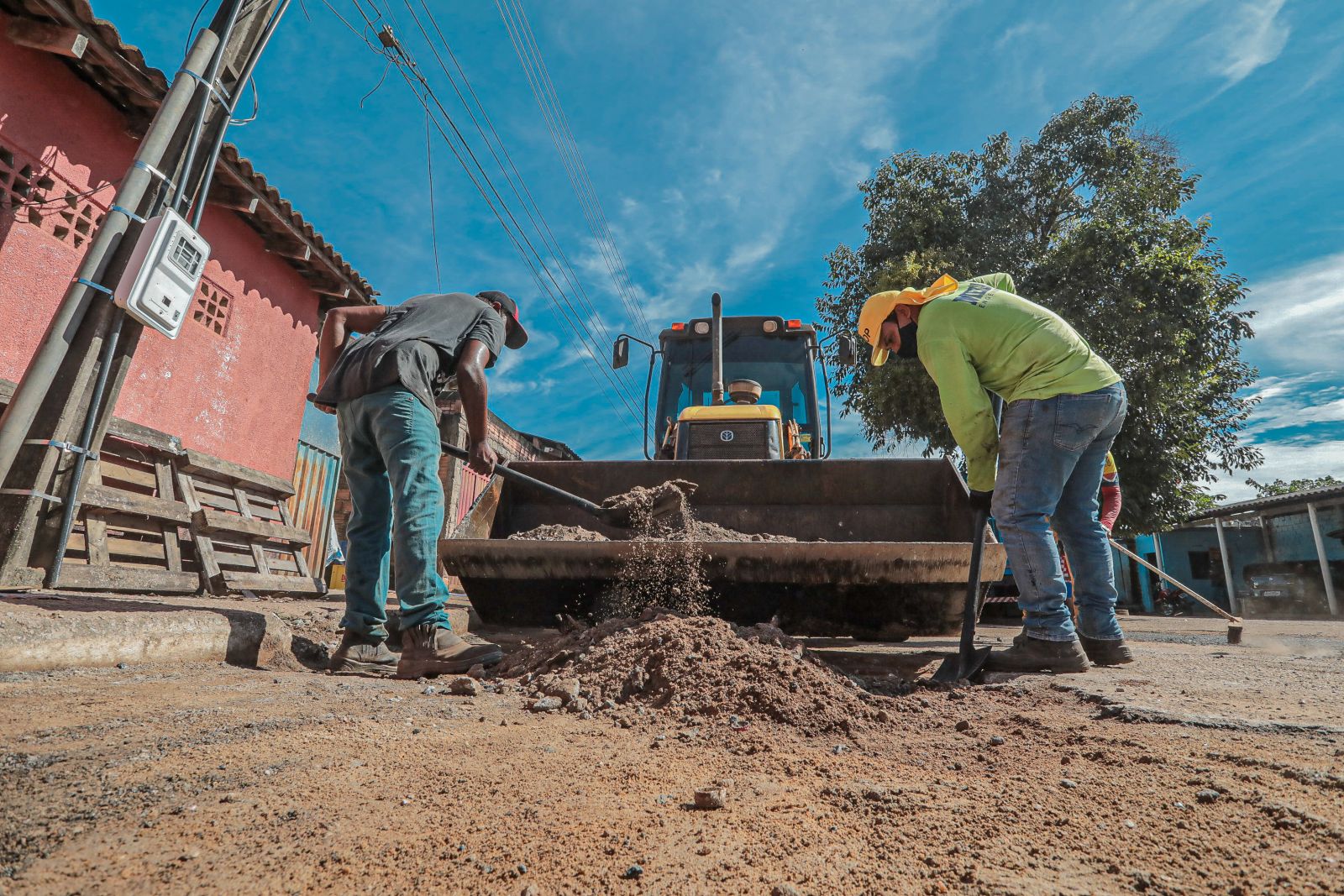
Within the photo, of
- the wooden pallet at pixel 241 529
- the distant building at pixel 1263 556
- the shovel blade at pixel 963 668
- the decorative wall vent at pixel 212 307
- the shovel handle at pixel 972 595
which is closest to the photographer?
the shovel blade at pixel 963 668

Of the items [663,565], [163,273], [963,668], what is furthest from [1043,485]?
[163,273]

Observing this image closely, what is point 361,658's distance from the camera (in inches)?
105

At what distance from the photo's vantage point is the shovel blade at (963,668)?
263cm

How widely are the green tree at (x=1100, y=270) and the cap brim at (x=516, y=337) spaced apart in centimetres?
877

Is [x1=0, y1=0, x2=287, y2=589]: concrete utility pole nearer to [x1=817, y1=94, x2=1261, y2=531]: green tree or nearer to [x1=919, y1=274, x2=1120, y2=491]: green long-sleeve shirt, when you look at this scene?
[x1=919, y1=274, x2=1120, y2=491]: green long-sleeve shirt

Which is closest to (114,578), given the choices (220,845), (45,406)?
(45,406)

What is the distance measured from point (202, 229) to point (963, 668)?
7091 millimetres

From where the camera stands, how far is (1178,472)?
11.3 meters

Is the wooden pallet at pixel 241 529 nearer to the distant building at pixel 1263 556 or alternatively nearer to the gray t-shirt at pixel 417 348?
the gray t-shirt at pixel 417 348

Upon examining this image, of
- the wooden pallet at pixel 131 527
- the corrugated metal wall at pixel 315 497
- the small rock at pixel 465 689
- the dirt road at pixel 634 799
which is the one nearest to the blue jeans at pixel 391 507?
the small rock at pixel 465 689

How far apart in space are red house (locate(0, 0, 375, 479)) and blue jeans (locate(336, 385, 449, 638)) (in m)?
3.28

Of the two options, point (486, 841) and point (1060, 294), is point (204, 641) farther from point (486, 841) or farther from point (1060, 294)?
point (1060, 294)

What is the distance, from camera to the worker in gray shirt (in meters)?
2.57

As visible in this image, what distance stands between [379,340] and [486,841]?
2.21 m
